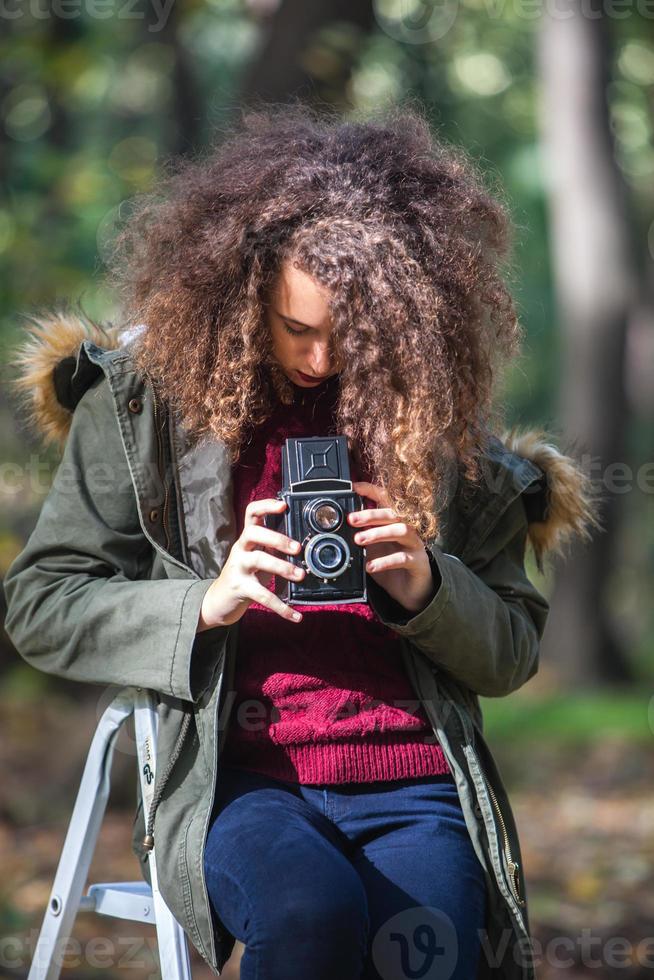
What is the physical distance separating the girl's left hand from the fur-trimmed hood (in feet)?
1.43

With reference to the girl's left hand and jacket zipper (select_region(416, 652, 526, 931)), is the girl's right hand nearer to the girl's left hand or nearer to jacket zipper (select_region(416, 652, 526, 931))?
the girl's left hand

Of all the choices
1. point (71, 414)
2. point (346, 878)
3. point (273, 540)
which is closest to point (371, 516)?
point (273, 540)

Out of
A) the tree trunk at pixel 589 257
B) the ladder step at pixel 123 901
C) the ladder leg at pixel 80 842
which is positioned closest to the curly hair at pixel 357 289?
the ladder leg at pixel 80 842

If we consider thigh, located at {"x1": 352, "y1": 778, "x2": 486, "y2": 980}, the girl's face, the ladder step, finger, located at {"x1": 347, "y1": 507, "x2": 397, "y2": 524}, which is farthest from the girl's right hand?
the ladder step

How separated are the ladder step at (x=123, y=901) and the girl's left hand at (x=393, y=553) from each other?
77 centimetres

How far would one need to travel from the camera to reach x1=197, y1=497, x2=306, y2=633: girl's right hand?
6.89 ft

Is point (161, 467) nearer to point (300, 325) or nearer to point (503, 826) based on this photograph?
point (300, 325)

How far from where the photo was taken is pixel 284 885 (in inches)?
80.0

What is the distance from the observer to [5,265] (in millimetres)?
4922

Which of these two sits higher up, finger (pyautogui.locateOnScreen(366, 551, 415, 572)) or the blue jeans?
finger (pyautogui.locateOnScreen(366, 551, 415, 572))

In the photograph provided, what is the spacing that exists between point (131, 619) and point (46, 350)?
0.59 metres

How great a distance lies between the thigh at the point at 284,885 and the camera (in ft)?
6.55

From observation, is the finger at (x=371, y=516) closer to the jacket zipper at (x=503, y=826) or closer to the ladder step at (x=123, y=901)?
the jacket zipper at (x=503, y=826)

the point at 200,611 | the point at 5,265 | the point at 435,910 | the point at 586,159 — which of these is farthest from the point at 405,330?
the point at 586,159
